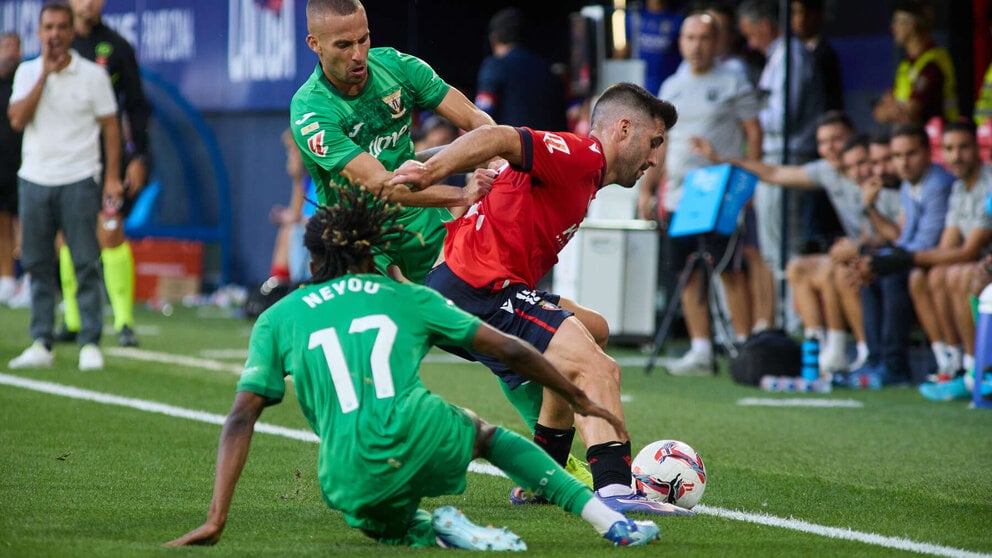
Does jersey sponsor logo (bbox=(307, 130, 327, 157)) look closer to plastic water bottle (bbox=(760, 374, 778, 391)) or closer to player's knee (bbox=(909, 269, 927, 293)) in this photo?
plastic water bottle (bbox=(760, 374, 778, 391))

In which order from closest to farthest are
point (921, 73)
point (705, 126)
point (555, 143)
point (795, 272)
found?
point (555, 143) < point (795, 272) < point (705, 126) < point (921, 73)

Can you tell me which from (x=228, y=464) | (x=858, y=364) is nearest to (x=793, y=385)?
(x=858, y=364)

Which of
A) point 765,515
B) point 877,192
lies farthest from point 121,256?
point 765,515

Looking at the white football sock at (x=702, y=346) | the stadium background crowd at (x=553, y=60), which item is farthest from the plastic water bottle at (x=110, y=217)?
the white football sock at (x=702, y=346)

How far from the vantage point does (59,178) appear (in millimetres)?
9891

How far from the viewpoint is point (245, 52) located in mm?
18453

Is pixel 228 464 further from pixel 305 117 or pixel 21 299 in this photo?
pixel 21 299

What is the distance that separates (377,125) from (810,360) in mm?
4783

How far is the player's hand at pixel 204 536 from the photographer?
4.38 metres

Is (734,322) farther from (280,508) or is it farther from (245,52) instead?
(245,52)

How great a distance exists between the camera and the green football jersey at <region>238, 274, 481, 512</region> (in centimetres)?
439

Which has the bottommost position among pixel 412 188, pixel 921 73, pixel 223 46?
pixel 412 188

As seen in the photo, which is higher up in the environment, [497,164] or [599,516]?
[497,164]

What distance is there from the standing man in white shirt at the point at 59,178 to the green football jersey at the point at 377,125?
14.5 feet
